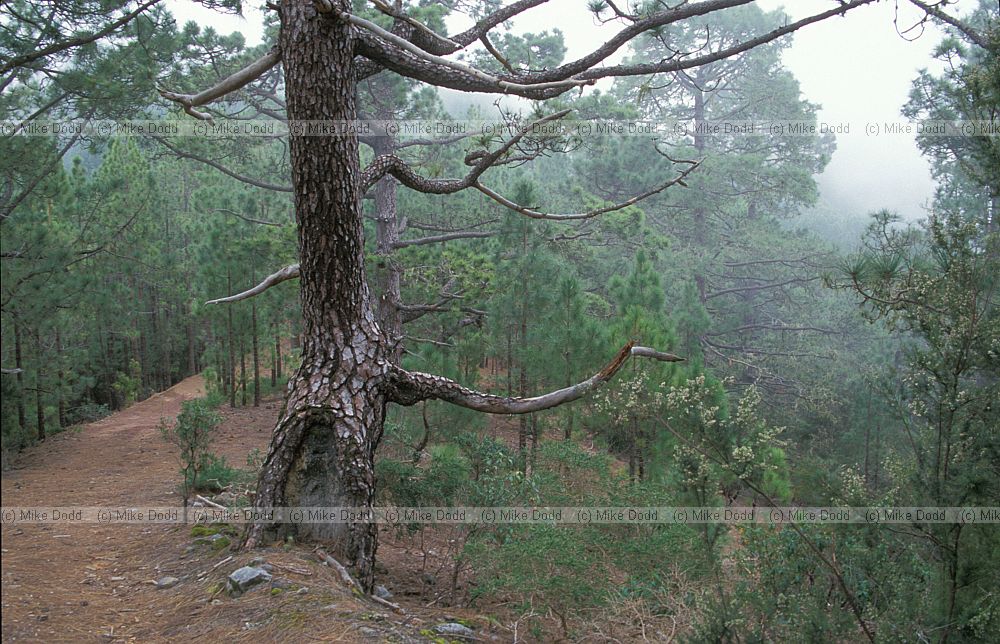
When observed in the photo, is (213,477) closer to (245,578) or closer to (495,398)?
(245,578)

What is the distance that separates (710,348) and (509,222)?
8574mm

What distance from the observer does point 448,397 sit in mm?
4543

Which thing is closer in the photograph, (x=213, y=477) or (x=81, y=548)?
(x=81, y=548)

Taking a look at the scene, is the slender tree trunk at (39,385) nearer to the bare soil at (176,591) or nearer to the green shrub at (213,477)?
the bare soil at (176,591)

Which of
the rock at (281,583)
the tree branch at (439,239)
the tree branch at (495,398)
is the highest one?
the tree branch at (439,239)

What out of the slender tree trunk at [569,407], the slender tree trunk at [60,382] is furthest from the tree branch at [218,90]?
the slender tree trunk at [60,382]

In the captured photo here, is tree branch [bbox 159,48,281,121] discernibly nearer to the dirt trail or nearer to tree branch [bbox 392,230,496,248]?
the dirt trail

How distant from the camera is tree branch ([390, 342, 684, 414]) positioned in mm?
4332

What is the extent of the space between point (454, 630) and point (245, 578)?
1.16 m

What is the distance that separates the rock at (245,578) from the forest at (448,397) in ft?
0.07

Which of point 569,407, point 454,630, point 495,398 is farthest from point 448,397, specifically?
point 569,407

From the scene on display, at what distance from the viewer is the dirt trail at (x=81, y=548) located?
10.6 ft

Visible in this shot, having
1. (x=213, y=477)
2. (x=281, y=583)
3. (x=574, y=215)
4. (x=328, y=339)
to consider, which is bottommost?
(x=213, y=477)

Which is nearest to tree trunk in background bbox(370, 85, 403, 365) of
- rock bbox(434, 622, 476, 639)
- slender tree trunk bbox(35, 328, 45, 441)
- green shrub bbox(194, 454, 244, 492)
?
green shrub bbox(194, 454, 244, 492)
